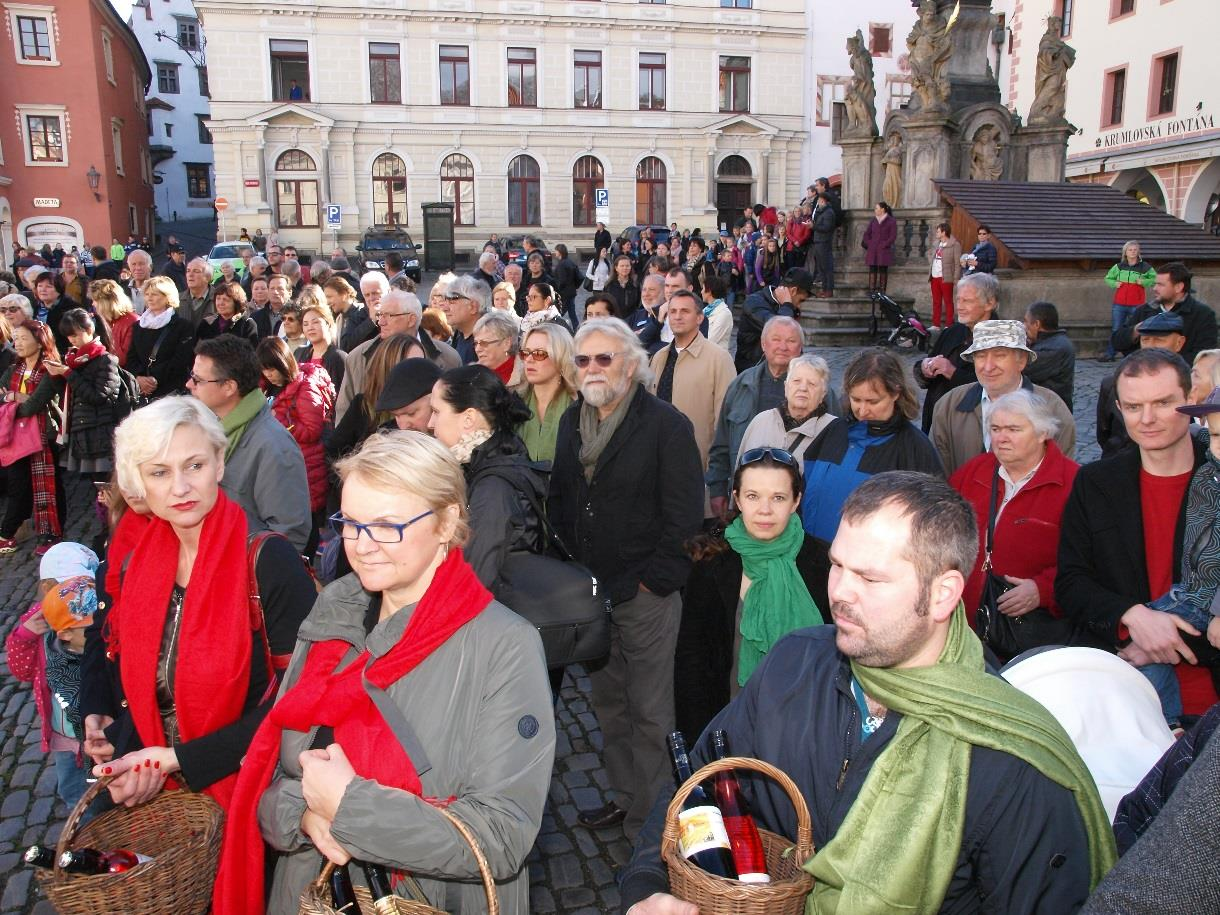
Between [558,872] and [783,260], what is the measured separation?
54.6ft

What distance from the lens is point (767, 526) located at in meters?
3.40

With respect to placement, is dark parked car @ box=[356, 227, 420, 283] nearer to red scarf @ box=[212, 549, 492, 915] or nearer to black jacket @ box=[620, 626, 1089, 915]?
red scarf @ box=[212, 549, 492, 915]

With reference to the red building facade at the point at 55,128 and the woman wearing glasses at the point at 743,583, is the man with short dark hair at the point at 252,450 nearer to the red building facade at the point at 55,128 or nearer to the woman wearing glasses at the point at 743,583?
the woman wearing glasses at the point at 743,583

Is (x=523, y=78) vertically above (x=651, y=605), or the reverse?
(x=523, y=78)

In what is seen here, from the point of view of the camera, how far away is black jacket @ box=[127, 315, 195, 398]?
26.7 ft

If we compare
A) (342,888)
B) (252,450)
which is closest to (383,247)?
(252,450)

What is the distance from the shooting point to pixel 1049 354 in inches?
223

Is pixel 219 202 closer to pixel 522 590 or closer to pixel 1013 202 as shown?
pixel 1013 202

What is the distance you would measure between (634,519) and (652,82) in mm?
41224

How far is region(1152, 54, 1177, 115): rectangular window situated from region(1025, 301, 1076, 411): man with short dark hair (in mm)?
29289

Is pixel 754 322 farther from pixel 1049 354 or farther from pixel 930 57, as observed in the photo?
pixel 930 57

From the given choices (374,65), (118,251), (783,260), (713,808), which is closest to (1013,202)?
(783,260)

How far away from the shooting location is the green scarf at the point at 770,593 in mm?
3264

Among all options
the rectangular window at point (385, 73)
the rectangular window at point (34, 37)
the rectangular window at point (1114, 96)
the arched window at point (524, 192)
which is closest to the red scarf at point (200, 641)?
the rectangular window at point (1114, 96)
